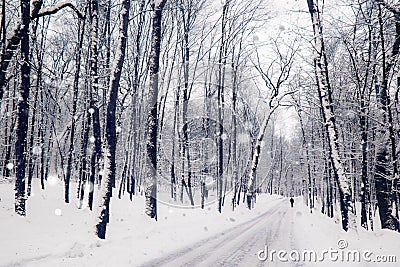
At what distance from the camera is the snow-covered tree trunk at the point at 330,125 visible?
41.7 feet

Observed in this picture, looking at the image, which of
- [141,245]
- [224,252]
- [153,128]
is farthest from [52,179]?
[224,252]

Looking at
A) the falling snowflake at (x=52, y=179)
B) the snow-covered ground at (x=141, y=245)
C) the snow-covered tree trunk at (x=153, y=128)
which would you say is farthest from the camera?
the falling snowflake at (x=52, y=179)

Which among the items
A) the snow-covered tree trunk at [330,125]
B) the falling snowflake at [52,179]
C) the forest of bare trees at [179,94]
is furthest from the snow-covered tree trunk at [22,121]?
the snow-covered tree trunk at [330,125]

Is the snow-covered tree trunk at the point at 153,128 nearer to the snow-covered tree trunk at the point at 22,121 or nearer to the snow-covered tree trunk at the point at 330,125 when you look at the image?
the snow-covered tree trunk at the point at 22,121

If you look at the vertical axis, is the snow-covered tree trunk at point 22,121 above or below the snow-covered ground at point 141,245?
above

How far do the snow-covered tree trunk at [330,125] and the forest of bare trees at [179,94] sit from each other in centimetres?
6

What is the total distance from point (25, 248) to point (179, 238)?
5.46 meters

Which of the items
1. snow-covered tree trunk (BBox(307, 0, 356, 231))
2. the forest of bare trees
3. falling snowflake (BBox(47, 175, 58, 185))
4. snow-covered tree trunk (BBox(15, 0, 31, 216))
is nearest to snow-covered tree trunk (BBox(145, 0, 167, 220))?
the forest of bare trees

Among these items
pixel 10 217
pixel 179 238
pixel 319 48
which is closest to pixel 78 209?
pixel 10 217

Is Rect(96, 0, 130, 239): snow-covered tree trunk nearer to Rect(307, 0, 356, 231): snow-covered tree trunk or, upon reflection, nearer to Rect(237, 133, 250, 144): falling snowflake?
Rect(307, 0, 356, 231): snow-covered tree trunk

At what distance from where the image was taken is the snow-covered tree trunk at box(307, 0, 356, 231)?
12.7m

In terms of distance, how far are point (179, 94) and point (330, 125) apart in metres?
16.8

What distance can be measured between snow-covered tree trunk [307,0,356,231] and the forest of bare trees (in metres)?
0.06

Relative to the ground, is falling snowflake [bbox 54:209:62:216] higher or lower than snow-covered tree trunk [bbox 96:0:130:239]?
lower
